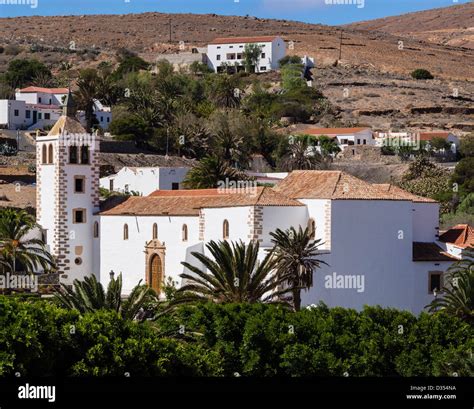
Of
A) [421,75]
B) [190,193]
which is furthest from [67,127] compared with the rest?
[421,75]

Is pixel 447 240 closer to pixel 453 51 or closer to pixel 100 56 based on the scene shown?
pixel 100 56

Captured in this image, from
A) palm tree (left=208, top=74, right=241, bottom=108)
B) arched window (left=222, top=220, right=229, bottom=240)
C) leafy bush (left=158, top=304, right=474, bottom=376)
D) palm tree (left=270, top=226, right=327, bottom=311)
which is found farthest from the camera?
palm tree (left=208, top=74, right=241, bottom=108)

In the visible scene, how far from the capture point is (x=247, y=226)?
50906mm

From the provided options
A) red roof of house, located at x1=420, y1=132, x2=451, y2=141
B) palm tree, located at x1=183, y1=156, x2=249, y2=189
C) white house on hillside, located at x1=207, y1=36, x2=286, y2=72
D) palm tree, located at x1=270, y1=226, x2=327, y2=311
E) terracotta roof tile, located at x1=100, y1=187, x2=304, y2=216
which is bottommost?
palm tree, located at x1=270, y1=226, x2=327, y2=311

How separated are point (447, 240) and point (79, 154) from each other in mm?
16454

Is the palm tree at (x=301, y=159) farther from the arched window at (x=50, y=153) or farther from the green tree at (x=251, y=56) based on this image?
the green tree at (x=251, y=56)

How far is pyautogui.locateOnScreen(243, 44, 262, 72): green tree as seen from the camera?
12938 centimetres

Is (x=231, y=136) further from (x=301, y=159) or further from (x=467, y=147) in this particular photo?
(x=467, y=147)

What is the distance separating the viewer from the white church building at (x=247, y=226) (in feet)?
165

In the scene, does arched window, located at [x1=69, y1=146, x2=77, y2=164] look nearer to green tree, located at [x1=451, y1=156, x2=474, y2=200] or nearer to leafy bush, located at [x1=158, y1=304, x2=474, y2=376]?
leafy bush, located at [x1=158, y1=304, x2=474, y2=376]

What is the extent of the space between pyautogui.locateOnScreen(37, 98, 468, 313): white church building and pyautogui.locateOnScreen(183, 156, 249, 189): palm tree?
661 cm

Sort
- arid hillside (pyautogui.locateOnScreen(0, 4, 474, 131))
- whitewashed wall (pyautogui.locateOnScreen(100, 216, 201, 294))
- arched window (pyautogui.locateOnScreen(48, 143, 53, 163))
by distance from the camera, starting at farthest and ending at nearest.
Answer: arid hillside (pyautogui.locateOnScreen(0, 4, 474, 131)) → arched window (pyautogui.locateOnScreen(48, 143, 53, 163)) → whitewashed wall (pyautogui.locateOnScreen(100, 216, 201, 294))

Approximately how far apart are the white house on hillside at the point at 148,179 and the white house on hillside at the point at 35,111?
2166 centimetres

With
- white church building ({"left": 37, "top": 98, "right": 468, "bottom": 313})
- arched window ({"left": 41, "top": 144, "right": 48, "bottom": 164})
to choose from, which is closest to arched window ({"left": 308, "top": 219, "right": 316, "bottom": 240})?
white church building ({"left": 37, "top": 98, "right": 468, "bottom": 313})
